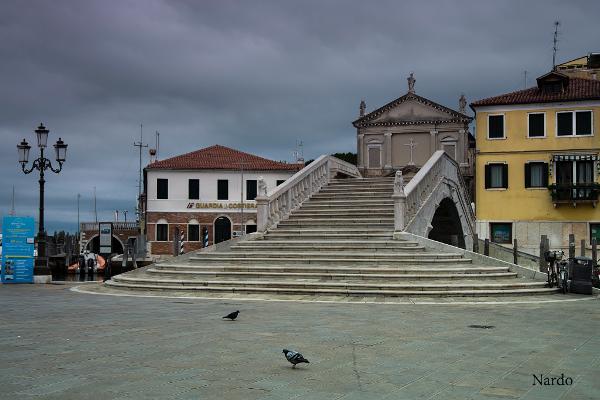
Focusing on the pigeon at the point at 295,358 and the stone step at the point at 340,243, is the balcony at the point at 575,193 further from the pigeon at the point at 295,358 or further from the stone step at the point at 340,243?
the pigeon at the point at 295,358

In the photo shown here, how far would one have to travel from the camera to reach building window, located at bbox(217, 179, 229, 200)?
183ft

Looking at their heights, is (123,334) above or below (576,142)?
below

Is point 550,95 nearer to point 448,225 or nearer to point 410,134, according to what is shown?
point 448,225

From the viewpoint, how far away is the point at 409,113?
183 feet

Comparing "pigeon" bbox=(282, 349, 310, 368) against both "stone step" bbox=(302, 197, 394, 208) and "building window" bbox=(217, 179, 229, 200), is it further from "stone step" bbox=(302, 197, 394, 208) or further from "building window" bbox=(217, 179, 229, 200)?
"building window" bbox=(217, 179, 229, 200)

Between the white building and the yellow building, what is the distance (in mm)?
19242

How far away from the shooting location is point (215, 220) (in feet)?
182

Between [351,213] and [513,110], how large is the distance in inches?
876

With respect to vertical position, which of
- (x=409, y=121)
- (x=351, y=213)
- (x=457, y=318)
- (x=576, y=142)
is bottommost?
(x=457, y=318)

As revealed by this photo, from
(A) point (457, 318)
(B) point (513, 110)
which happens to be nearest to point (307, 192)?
(A) point (457, 318)

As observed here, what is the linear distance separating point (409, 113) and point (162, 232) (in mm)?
22622

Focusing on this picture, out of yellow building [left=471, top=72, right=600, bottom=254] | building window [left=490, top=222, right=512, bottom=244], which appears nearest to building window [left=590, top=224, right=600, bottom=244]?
yellow building [left=471, top=72, right=600, bottom=254]

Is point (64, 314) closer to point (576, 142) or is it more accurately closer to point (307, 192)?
point (307, 192)

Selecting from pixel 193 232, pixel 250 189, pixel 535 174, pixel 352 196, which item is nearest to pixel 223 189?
pixel 250 189
